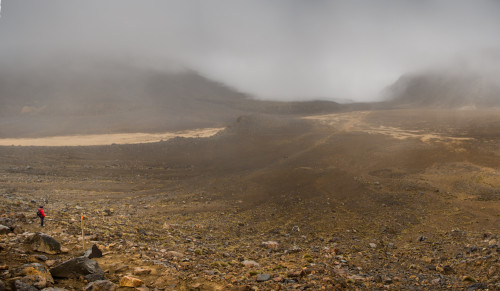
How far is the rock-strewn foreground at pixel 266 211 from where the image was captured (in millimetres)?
5812

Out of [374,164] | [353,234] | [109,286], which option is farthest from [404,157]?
[109,286]

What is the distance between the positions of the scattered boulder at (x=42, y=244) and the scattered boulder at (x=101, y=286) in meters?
1.82

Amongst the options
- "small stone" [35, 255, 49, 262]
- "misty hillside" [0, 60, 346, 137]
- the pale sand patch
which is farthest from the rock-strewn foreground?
"misty hillside" [0, 60, 346, 137]

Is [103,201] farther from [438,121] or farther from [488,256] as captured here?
[438,121]

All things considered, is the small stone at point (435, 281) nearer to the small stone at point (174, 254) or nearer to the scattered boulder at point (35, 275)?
the small stone at point (174, 254)

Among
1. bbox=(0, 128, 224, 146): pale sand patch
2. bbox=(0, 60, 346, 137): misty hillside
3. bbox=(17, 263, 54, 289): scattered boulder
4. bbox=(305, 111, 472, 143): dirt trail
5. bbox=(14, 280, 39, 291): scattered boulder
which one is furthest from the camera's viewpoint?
bbox=(0, 60, 346, 137): misty hillside

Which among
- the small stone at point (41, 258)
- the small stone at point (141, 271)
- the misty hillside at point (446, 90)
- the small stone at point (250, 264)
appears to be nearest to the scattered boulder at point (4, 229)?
the small stone at point (41, 258)

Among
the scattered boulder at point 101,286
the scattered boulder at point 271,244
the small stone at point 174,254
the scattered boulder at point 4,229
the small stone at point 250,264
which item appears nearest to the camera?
the scattered boulder at point 101,286

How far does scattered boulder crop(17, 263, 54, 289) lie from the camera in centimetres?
412

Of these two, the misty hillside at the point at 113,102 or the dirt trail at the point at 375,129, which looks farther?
the misty hillside at the point at 113,102

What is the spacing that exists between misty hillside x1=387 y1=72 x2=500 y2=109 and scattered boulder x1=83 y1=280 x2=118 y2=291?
56382 millimetres

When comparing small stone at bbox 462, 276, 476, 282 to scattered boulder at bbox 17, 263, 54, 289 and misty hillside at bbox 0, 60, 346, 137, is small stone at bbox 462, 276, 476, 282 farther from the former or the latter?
misty hillside at bbox 0, 60, 346, 137

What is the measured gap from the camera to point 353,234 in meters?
10.8

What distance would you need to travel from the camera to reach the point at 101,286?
4492 mm
